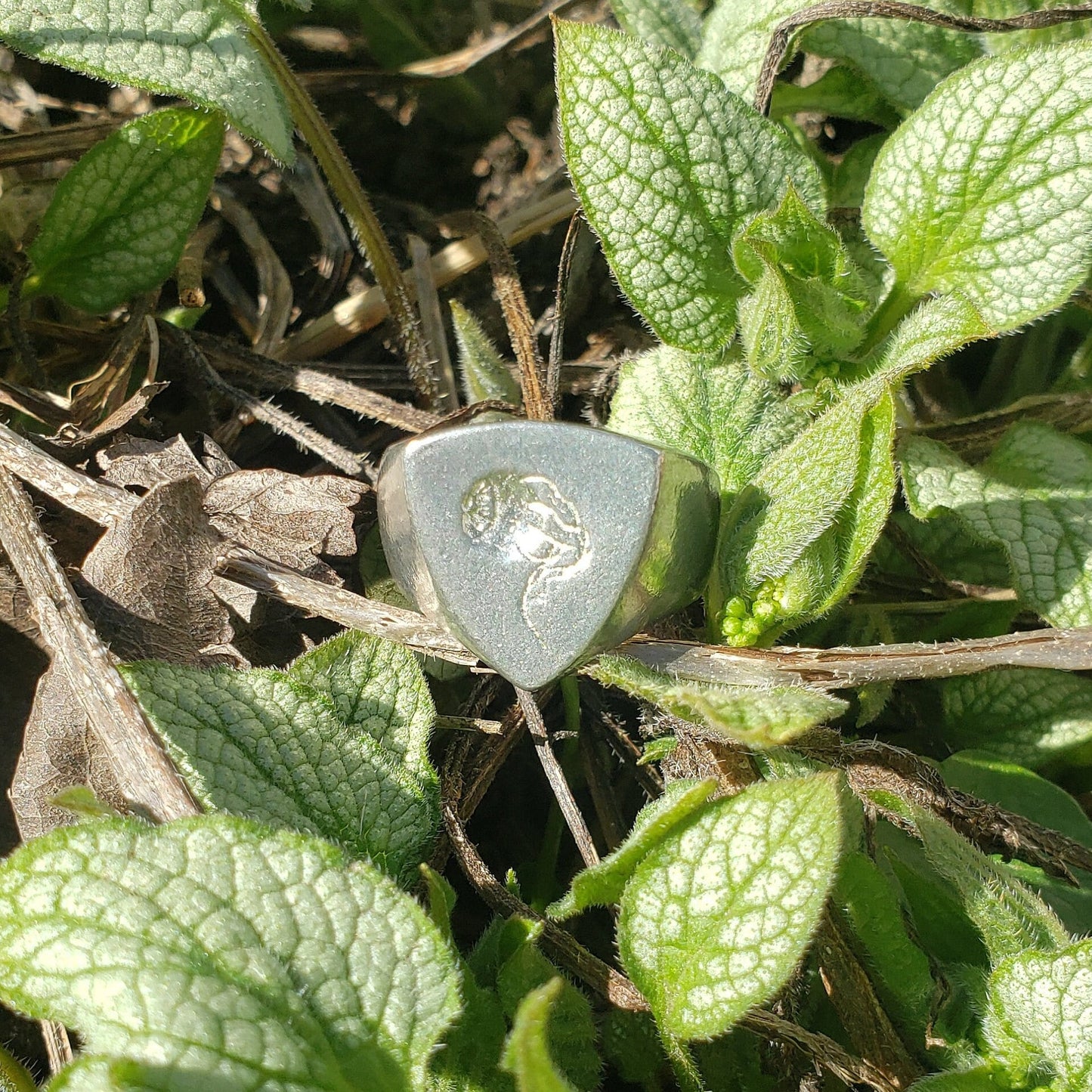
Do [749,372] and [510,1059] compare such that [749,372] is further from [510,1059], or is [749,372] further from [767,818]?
[510,1059]

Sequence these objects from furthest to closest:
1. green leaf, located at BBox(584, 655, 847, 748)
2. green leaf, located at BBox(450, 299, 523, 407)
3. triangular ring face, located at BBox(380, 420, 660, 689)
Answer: green leaf, located at BBox(450, 299, 523, 407) → triangular ring face, located at BBox(380, 420, 660, 689) → green leaf, located at BBox(584, 655, 847, 748)

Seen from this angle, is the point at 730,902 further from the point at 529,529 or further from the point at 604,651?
the point at 529,529

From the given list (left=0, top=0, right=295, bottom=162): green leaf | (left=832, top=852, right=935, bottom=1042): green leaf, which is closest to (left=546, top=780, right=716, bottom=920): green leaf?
(left=832, top=852, right=935, bottom=1042): green leaf

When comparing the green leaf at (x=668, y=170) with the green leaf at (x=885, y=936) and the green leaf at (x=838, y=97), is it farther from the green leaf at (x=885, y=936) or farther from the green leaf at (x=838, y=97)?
the green leaf at (x=885, y=936)

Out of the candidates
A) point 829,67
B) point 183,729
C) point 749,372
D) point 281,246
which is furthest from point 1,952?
point 829,67

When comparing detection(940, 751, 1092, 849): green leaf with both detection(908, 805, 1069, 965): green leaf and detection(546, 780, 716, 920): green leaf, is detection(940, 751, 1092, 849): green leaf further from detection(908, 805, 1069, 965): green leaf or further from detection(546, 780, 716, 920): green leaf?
detection(546, 780, 716, 920): green leaf

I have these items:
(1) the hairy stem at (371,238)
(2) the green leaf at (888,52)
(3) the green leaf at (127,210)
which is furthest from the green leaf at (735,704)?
(2) the green leaf at (888,52)
